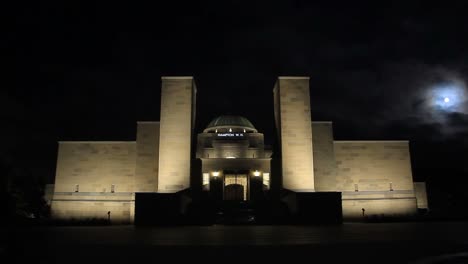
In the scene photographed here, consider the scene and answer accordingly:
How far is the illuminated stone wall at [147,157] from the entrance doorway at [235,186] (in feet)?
20.9

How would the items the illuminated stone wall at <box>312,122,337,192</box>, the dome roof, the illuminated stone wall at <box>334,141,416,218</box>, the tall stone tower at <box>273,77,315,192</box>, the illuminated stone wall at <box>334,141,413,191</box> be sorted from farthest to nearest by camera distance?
the dome roof → the illuminated stone wall at <box>334,141,413,191</box> → the illuminated stone wall at <box>312,122,337,192</box> → the illuminated stone wall at <box>334,141,416,218</box> → the tall stone tower at <box>273,77,315,192</box>

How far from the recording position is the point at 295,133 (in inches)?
1280

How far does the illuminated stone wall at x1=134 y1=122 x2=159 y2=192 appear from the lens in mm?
34281

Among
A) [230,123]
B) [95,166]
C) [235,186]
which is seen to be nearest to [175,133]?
[235,186]

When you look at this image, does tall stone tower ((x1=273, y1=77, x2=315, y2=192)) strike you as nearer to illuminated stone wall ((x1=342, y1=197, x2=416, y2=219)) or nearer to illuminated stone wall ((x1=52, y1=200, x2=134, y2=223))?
illuminated stone wall ((x1=342, y1=197, x2=416, y2=219))

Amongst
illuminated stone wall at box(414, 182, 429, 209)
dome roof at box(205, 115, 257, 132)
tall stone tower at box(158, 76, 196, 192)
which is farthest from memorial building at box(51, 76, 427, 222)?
illuminated stone wall at box(414, 182, 429, 209)

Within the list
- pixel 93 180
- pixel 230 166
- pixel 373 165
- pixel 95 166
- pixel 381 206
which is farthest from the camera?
pixel 373 165

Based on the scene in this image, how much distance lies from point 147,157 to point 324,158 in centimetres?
1605

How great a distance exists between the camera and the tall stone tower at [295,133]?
3177cm

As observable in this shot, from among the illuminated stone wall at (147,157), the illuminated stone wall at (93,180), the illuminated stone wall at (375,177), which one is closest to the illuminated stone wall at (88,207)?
the illuminated stone wall at (93,180)

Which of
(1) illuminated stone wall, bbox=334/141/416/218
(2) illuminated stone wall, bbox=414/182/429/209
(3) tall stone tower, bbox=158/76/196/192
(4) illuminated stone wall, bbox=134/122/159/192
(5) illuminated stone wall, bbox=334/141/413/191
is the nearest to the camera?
(3) tall stone tower, bbox=158/76/196/192

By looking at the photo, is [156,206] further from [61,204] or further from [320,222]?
[61,204]

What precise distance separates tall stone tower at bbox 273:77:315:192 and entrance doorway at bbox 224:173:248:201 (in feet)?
12.9

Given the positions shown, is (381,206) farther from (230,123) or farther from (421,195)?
(230,123)
